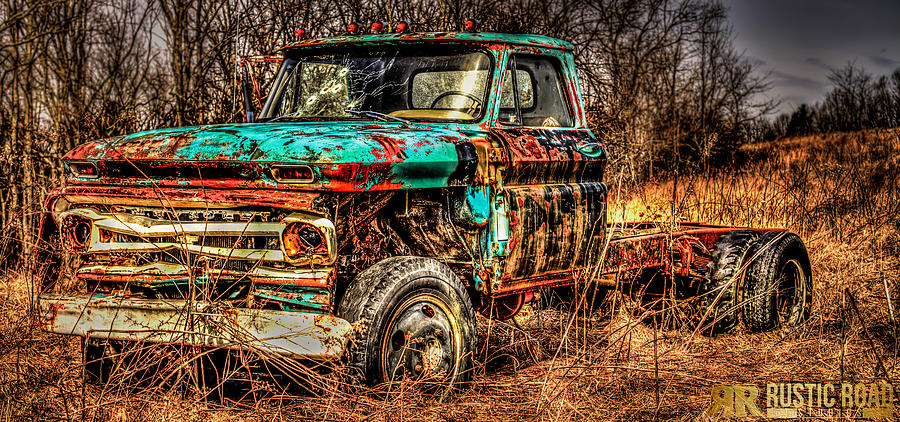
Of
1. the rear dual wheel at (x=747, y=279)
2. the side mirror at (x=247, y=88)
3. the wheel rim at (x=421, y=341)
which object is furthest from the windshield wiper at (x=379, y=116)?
the rear dual wheel at (x=747, y=279)

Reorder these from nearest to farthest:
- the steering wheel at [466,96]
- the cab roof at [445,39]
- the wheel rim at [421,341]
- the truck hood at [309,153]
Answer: the truck hood at [309,153] → the wheel rim at [421,341] → the steering wheel at [466,96] → the cab roof at [445,39]

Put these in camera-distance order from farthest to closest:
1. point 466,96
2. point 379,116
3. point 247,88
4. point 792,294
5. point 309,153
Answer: point 792,294 → point 247,88 → point 466,96 → point 379,116 → point 309,153

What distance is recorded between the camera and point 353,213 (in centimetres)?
396

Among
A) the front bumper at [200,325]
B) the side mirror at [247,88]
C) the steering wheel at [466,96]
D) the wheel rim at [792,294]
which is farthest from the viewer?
the wheel rim at [792,294]

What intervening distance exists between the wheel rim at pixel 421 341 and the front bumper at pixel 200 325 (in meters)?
0.32

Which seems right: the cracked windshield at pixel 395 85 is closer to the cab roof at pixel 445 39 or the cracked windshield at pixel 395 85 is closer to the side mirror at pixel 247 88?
the cab roof at pixel 445 39

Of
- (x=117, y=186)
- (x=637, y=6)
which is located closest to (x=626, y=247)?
(x=117, y=186)

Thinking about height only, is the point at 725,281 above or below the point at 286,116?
below

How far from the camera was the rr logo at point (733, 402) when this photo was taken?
13.0 ft

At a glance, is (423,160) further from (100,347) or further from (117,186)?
(100,347)

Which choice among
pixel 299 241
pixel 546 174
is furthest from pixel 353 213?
pixel 546 174

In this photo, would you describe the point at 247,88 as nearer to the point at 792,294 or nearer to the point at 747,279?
the point at 747,279

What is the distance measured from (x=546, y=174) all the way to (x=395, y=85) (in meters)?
1.01

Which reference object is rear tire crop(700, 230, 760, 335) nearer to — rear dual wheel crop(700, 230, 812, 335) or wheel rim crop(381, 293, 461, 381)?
rear dual wheel crop(700, 230, 812, 335)
